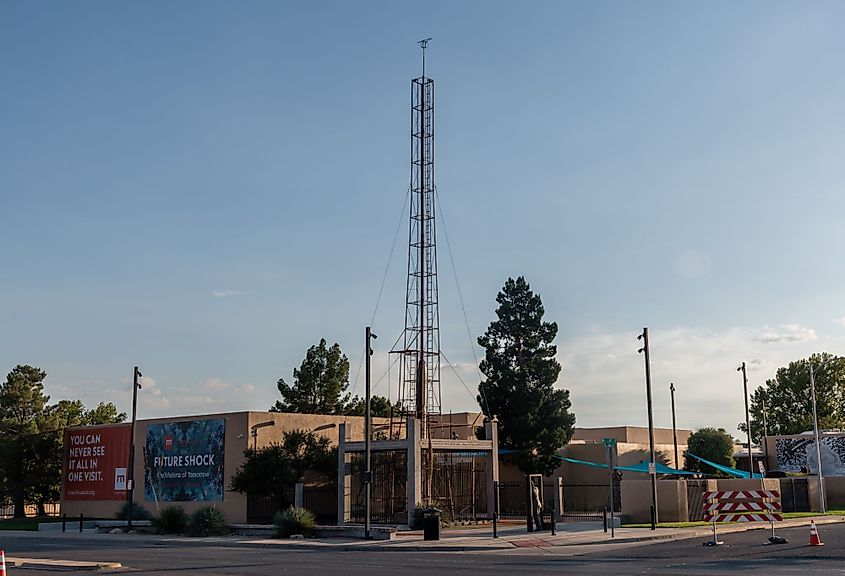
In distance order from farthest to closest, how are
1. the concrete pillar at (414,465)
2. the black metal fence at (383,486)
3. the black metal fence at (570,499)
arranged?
the black metal fence at (570,499) < the black metal fence at (383,486) < the concrete pillar at (414,465)

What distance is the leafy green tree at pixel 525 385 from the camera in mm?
50719

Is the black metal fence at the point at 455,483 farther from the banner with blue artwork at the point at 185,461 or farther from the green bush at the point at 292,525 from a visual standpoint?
the banner with blue artwork at the point at 185,461

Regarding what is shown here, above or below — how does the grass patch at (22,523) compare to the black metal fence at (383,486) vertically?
below

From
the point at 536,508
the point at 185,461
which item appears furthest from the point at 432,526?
the point at 185,461

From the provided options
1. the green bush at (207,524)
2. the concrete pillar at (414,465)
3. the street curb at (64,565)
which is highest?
the concrete pillar at (414,465)

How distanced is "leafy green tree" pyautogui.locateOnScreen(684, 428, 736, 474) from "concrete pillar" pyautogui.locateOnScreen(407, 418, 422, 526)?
91.8 feet

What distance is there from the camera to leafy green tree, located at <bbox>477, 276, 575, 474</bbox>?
50.7 meters

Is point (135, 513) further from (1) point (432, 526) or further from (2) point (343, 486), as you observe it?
(1) point (432, 526)

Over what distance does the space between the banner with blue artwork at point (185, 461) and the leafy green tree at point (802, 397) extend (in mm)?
56637

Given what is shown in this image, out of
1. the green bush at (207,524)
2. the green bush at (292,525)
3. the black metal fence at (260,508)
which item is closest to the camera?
the green bush at (292,525)

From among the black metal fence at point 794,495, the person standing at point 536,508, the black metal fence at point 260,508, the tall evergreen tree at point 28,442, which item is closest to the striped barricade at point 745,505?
the person standing at point 536,508

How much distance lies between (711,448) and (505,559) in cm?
3907

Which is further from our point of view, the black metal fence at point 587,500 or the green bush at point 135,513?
the black metal fence at point 587,500

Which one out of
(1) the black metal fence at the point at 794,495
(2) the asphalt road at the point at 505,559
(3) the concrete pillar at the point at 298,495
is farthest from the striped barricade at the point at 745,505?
(1) the black metal fence at the point at 794,495
